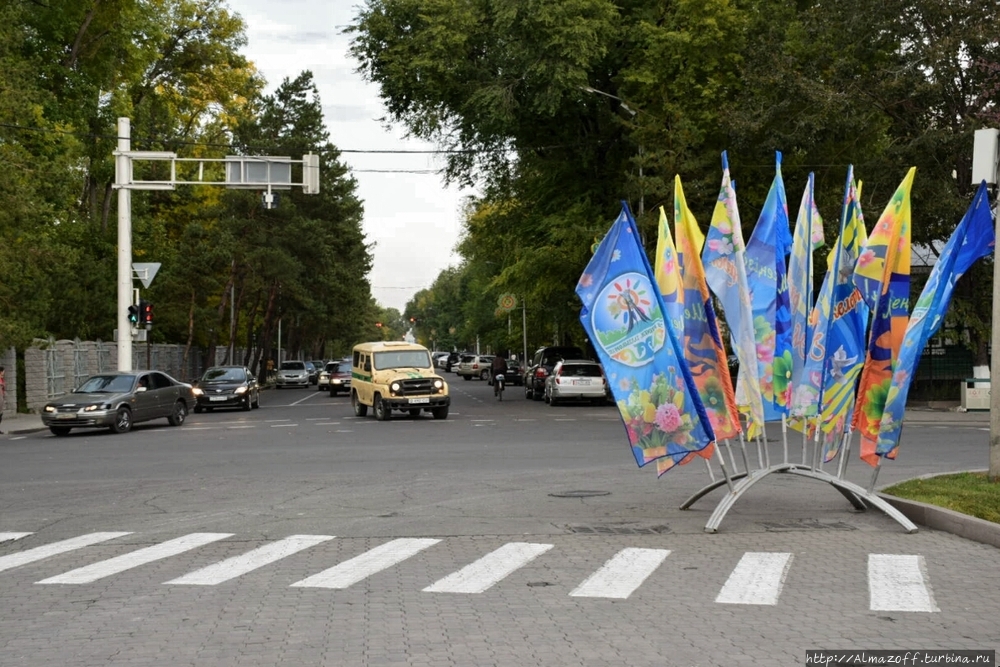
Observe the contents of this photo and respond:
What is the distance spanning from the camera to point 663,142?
37906mm

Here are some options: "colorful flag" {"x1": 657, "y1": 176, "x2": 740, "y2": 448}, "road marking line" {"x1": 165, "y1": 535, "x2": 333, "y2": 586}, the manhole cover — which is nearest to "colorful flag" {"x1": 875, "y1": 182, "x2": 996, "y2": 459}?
"colorful flag" {"x1": 657, "y1": 176, "x2": 740, "y2": 448}

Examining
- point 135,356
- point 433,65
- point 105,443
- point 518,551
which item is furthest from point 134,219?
point 518,551

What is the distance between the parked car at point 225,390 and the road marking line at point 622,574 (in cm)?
3170

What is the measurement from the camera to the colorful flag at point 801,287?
502 inches

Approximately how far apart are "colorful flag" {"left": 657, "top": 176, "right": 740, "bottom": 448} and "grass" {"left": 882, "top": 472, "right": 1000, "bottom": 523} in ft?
7.93

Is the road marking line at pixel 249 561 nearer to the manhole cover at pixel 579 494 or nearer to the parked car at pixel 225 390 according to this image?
the manhole cover at pixel 579 494

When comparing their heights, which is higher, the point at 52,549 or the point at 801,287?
the point at 801,287

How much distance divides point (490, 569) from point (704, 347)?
3.58 m

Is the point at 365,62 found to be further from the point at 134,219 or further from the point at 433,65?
the point at 134,219

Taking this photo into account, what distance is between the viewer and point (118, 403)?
29.8m

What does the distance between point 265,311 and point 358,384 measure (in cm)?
4617

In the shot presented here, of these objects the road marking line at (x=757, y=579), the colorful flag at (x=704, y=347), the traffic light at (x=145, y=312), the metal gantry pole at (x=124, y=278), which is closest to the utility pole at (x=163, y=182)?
the metal gantry pole at (x=124, y=278)

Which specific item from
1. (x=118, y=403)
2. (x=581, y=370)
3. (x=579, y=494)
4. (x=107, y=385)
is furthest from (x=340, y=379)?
(x=579, y=494)

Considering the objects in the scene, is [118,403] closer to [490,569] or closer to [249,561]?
[249,561]
